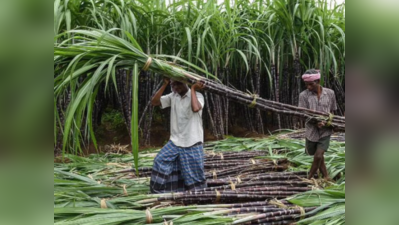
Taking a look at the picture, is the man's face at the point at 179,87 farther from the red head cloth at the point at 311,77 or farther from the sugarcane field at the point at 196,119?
the red head cloth at the point at 311,77

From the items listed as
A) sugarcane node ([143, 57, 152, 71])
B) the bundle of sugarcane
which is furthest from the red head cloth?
sugarcane node ([143, 57, 152, 71])

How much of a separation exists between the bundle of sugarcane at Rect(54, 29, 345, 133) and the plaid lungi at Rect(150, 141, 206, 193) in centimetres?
55

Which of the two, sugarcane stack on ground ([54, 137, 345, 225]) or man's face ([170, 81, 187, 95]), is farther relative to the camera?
man's face ([170, 81, 187, 95])

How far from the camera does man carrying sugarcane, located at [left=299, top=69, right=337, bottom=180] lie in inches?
85.0

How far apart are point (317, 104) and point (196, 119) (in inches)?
30.7

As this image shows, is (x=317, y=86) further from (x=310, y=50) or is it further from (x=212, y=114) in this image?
(x=212, y=114)

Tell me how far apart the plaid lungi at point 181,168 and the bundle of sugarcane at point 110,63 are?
55 centimetres

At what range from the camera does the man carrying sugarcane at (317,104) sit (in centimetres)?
216

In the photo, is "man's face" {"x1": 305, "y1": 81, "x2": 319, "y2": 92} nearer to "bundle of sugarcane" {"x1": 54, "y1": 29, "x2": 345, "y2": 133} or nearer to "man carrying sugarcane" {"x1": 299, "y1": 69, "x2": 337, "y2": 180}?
"man carrying sugarcane" {"x1": 299, "y1": 69, "x2": 337, "y2": 180}

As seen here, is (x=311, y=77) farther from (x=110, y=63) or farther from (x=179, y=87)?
(x=110, y=63)

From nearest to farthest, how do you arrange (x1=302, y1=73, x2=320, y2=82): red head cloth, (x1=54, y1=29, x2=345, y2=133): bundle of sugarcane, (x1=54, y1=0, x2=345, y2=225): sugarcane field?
(x1=54, y1=29, x2=345, y2=133): bundle of sugarcane < (x1=54, y1=0, x2=345, y2=225): sugarcane field < (x1=302, y1=73, x2=320, y2=82): red head cloth

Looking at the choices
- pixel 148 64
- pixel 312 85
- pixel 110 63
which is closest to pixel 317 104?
pixel 312 85

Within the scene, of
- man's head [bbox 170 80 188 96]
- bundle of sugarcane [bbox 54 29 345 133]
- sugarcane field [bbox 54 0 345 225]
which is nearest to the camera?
bundle of sugarcane [bbox 54 29 345 133]

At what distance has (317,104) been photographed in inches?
84.8
